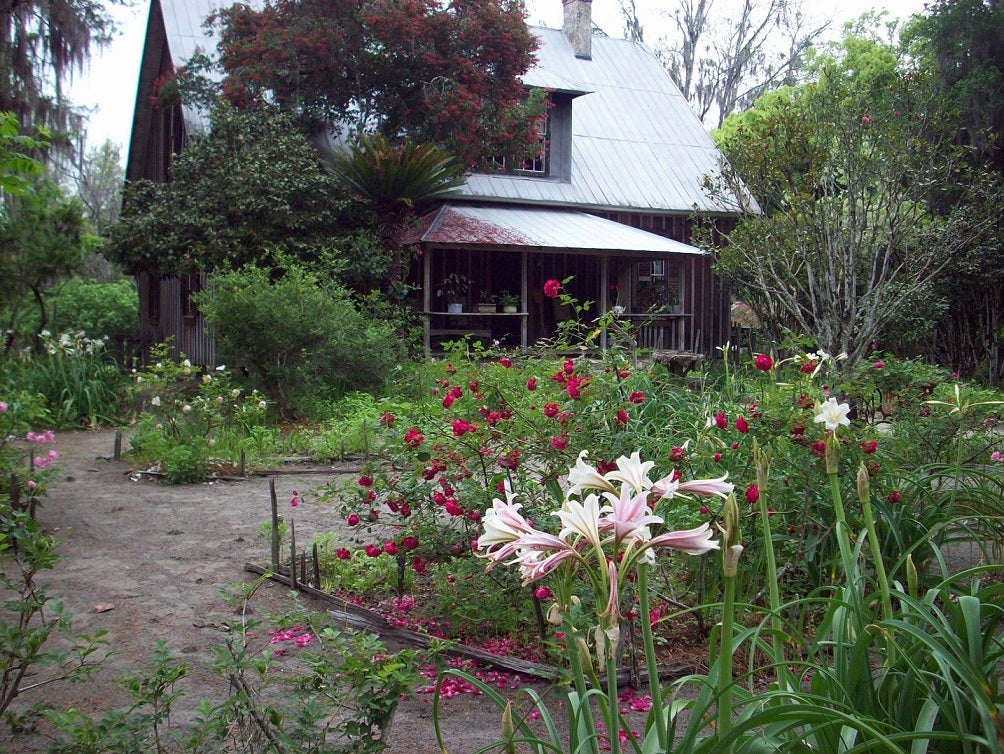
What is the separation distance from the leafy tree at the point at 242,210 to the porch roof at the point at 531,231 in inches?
55.5

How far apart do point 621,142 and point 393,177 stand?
23.7 ft

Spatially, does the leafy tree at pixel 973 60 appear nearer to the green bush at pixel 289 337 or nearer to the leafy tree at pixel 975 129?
the leafy tree at pixel 975 129

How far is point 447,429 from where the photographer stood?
447 centimetres

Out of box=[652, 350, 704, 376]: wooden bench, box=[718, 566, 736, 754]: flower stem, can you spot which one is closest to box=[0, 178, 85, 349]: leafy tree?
box=[652, 350, 704, 376]: wooden bench

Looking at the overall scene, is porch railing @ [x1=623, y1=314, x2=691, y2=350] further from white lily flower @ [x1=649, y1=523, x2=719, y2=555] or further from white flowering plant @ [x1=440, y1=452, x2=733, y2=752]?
white lily flower @ [x1=649, y1=523, x2=719, y2=555]

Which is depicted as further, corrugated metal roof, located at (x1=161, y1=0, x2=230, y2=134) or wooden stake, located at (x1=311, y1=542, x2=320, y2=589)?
corrugated metal roof, located at (x1=161, y1=0, x2=230, y2=134)

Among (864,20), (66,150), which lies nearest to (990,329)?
(66,150)

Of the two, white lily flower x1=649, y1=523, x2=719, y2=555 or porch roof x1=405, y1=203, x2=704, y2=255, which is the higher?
porch roof x1=405, y1=203, x2=704, y2=255

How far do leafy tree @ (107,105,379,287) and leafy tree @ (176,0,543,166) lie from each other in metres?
1.00

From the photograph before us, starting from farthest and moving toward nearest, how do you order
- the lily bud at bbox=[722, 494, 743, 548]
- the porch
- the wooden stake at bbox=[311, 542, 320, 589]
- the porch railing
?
the porch railing → the porch → the wooden stake at bbox=[311, 542, 320, 589] → the lily bud at bbox=[722, 494, 743, 548]

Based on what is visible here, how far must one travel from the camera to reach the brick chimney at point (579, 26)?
21703 mm

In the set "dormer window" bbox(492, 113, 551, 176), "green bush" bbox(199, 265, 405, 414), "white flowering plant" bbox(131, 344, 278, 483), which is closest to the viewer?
"white flowering plant" bbox(131, 344, 278, 483)

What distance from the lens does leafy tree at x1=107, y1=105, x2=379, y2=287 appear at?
14.7m

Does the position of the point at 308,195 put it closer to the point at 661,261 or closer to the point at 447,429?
the point at 661,261
